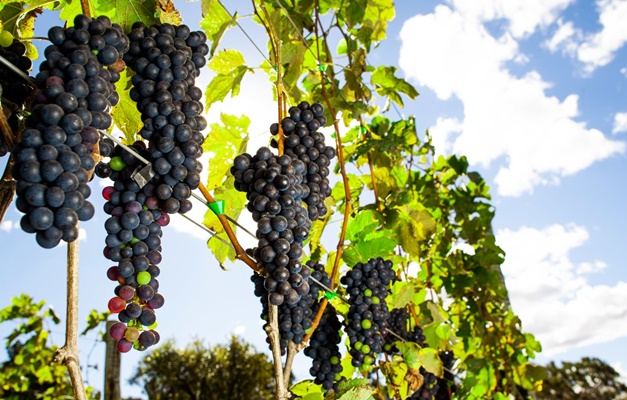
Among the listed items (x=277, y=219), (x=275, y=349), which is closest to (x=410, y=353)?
(x=275, y=349)

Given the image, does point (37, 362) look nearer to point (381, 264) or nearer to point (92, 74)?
point (381, 264)

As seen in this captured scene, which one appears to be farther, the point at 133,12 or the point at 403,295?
the point at 403,295

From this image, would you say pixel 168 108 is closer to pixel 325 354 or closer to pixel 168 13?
pixel 168 13

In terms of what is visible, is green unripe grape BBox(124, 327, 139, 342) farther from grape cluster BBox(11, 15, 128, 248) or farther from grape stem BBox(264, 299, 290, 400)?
grape stem BBox(264, 299, 290, 400)

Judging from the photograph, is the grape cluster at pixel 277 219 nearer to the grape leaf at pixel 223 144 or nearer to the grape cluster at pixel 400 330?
the grape leaf at pixel 223 144

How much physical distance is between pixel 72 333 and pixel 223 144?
2.61ft

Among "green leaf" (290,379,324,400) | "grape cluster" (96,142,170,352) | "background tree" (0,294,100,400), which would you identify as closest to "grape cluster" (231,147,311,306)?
"grape cluster" (96,142,170,352)

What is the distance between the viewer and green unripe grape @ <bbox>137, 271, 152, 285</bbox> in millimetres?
683

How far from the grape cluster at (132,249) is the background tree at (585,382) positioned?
16865mm

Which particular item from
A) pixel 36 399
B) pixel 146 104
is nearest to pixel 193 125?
pixel 146 104

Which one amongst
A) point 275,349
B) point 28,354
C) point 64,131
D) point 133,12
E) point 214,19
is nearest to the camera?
point 64,131

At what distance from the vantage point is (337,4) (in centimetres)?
208

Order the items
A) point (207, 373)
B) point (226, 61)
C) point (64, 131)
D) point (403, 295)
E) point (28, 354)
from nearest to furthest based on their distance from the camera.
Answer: point (64, 131) → point (226, 61) → point (403, 295) → point (28, 354) → point (207, 373)

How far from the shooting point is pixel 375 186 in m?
2.01
